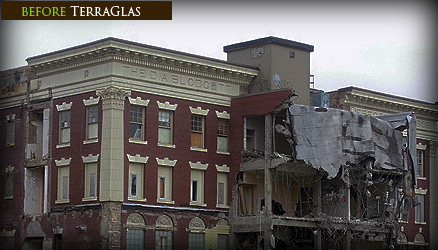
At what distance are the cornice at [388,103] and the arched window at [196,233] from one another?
13300 millimetres

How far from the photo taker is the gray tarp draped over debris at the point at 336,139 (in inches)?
2080

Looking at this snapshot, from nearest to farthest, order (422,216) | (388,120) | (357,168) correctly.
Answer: (357,168), (388,120), (422,216)

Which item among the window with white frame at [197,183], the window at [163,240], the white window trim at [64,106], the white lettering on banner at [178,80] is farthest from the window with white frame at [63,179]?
the window with white frame at [197,183]

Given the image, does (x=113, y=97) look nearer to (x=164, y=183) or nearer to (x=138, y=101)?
(x=138, y=101)

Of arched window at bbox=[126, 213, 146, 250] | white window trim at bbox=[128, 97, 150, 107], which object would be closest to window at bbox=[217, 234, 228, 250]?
arched window at bbox=[126, 213, 146, 250]

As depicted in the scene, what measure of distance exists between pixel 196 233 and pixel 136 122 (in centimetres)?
671

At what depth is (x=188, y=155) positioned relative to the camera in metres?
52.6

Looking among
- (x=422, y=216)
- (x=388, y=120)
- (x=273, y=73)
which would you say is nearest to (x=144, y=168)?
(x=273, y=73)

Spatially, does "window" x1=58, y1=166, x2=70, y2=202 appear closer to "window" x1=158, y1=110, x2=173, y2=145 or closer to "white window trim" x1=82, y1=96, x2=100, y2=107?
"white window trim" x1=82, y1=96, x2=100, y2=107

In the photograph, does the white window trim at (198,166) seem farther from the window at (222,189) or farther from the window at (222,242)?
the window at (222,242)

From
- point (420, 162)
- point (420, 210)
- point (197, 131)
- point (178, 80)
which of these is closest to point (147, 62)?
point (178, 80)

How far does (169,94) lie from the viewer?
52.0 m

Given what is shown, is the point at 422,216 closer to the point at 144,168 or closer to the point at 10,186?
the point at 144,168

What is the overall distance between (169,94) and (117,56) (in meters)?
3.74
